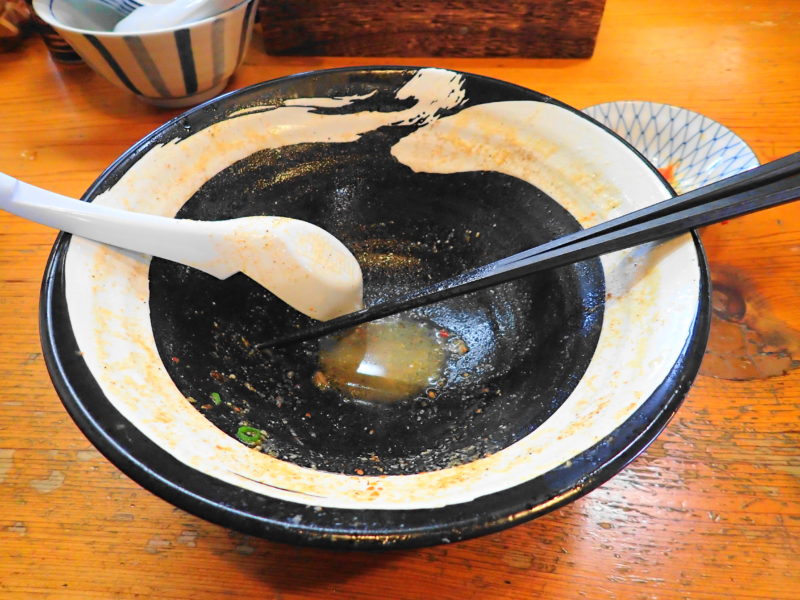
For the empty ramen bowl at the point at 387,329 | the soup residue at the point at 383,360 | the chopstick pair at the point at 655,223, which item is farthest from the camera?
the soup residue at the point at 383,360

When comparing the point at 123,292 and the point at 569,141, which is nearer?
the point at 123,292

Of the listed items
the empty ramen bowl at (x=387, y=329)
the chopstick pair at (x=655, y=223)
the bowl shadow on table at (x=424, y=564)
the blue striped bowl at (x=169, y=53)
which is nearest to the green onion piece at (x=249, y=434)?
the empty ramen bowl at (x=387, y=329)

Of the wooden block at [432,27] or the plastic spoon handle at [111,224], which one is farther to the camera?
the wooden block at [432,27]

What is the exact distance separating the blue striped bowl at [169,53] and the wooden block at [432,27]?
19 cm

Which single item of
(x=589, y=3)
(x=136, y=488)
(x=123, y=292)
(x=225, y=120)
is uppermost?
(x=589, y=3)

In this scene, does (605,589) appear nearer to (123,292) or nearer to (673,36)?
(123,292)

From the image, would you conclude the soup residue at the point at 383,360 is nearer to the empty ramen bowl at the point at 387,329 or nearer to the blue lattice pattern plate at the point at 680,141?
the empty ramen bowl at the point at 387,329

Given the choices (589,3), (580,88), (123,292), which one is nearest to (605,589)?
(123,292)

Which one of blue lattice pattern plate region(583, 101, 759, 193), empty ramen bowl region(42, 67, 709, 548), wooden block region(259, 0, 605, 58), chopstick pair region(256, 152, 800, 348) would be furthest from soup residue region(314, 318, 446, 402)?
wooden block region(259, 0, 605, 58)

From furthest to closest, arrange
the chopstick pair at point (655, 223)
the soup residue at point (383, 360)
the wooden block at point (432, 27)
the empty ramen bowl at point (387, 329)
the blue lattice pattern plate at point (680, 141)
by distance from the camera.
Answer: the wooden block at point (432, 27) → the blue lattice pattern plate at point (680, 141) → the soup residue at point (383, 360) → the chopstick pair at point (655, 223) → the empty ramen bowl at point (387, 329)

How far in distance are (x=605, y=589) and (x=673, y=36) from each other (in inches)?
58.9

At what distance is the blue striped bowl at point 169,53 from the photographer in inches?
45.9

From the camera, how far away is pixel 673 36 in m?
1.60

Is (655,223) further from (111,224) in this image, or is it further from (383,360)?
(111,224)
